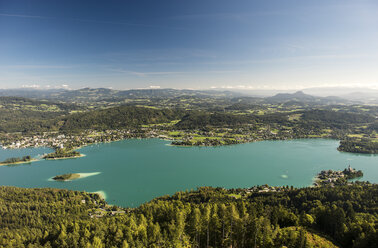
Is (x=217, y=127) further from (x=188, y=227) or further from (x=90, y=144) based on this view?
(x=188, y=227)

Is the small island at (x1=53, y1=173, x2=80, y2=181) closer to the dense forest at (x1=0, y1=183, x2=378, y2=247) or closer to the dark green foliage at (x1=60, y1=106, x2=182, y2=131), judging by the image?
the dense forest at (x1=0, y1=183, x2=378, y2=247)

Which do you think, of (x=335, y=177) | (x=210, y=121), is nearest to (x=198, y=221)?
(x=335, y=177)

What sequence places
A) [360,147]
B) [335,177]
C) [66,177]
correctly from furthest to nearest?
[360,147]
[66,177]
[335,177]

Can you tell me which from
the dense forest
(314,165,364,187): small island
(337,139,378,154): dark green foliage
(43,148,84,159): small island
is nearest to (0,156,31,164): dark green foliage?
(43,148,84,159): small island

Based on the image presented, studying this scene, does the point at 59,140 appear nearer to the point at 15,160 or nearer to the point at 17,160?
the point at 17,160

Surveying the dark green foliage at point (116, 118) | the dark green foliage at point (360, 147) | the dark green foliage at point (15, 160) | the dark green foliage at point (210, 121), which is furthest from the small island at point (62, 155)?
the dark green foliage at point (360, 147)
